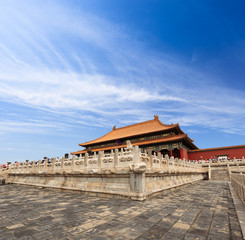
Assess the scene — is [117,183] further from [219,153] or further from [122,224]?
[219,153]

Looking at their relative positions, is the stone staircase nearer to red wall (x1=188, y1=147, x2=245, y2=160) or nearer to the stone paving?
red wall (x1=188, y1=147, x2=245, y2=160)

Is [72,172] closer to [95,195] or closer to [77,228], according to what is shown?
[95,195]

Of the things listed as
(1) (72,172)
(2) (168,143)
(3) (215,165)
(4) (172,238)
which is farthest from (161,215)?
(3) (215,165)

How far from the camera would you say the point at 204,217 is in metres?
4.29

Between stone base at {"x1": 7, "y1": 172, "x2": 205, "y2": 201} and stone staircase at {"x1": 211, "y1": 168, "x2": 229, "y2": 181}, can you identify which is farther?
stone staircase at {"x1": 211, "y1": 168, "x2": 229, "y2": 181}

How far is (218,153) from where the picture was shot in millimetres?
26250

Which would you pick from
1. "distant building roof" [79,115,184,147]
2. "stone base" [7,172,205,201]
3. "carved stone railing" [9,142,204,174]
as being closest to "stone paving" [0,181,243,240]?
"stone base" [7,172,205,201]

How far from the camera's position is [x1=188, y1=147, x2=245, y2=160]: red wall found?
24.6m

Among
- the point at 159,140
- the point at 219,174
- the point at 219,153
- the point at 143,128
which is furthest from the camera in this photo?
the point at 143,128

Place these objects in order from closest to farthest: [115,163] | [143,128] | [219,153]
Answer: [115,163], [219,153], [143,128]

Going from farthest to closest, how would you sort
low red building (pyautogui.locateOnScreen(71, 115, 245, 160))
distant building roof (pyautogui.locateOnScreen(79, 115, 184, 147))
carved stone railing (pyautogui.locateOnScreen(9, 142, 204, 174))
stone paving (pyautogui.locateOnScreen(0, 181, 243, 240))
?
distant building roof (pyautogui.locateOnScreen(79, 115, 184, 147)) → low red building (pyautogui.locateOnScreen(71, 115, 245, 160)) → carved stone railing (pyautogui.locateOnScreen(9, 142, 204, 174)) → stone paving (pyautogui.locateOnScreen(0, 181, 243, 240))

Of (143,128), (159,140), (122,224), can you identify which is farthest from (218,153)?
(122,224)

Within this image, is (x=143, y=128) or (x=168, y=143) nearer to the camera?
(x=168, y=143)

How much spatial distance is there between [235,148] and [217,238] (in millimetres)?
27471
